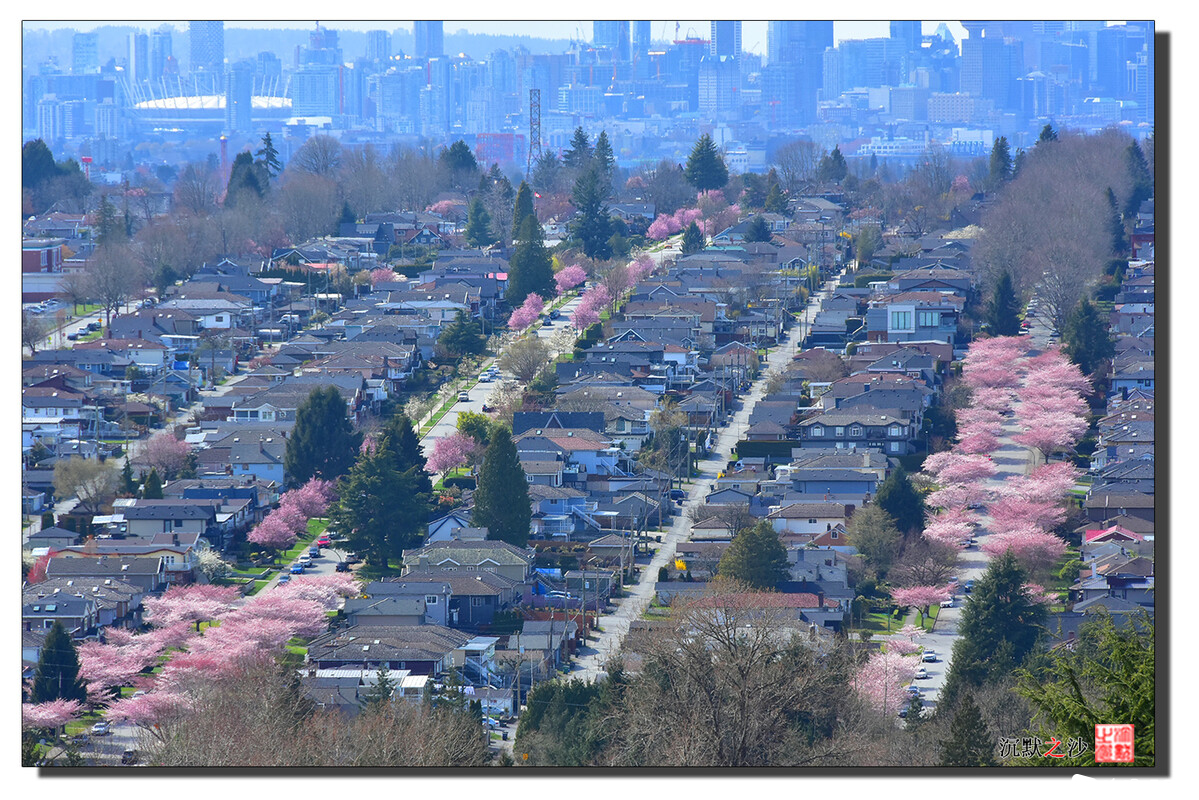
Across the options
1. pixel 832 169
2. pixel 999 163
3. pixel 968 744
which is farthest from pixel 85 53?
pixel 968 744

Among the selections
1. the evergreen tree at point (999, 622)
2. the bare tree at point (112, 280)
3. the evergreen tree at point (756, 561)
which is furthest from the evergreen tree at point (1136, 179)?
the evergreen tree at point (999, 622)

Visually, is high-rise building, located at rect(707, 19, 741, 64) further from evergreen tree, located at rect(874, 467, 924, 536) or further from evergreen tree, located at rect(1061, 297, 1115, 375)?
evergreen tree, located at rect(874, 467, 924, 536)

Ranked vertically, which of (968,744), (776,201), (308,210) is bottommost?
(968,744)

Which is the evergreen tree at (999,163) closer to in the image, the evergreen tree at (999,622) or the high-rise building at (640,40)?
the high-rise building at (640,40)

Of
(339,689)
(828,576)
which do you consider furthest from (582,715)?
(828,576)

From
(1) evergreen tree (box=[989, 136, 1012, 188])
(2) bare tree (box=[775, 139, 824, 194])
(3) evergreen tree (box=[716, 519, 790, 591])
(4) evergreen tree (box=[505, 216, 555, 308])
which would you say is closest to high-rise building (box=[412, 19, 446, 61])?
(4) evergreen tree (box=[505, 216, 555, 308])

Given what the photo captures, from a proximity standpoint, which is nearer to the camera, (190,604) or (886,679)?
(886,679)

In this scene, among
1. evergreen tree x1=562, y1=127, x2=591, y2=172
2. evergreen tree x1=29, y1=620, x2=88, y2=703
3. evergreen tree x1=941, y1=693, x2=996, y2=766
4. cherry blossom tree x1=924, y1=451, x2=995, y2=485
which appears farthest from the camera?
evergreen tree x1=562, y1=127, x2=591, y2=172

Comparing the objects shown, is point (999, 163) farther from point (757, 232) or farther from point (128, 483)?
point (128, 483)
